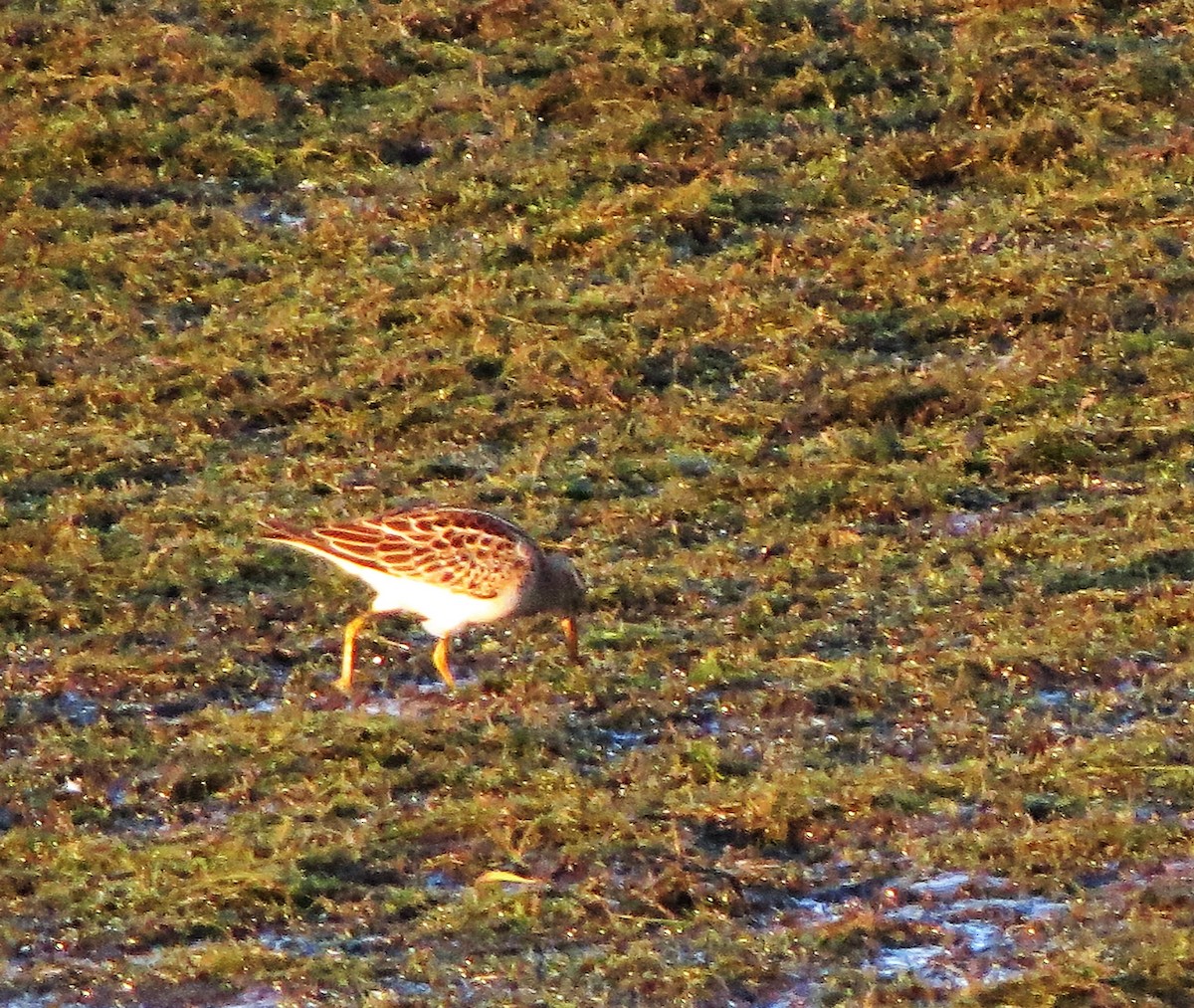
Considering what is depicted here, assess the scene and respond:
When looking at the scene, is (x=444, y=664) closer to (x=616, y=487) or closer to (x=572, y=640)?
(x=572, y=640)

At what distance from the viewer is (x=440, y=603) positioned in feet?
29.2

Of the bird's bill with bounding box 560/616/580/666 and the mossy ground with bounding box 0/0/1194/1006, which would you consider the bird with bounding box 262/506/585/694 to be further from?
the mossy ground with bounding box 0/0/1194/1006

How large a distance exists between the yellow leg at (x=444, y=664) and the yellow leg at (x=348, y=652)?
A: 0.27 m

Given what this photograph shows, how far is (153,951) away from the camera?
6.95 m

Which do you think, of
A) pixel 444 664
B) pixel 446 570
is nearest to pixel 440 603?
pixel 446 570

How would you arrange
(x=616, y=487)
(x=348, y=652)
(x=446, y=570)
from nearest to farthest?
(x=348, y=652)
(x=446, y=570)
(x=616, y=487)

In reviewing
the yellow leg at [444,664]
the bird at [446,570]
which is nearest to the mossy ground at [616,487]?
the yellow leg at [444,664]

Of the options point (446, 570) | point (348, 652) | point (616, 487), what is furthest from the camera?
point (616, 487)

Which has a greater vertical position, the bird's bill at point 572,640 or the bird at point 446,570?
the bird at point 446,570

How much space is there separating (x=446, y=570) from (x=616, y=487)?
155cm

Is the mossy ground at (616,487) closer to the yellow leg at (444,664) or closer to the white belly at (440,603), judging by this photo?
the yellow leg at (444,664)

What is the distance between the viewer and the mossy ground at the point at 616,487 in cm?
709

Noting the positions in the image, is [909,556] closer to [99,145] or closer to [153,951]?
[153,951]

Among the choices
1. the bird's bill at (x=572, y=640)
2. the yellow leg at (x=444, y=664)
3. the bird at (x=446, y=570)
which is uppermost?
the bird at (x=446, y=570)
